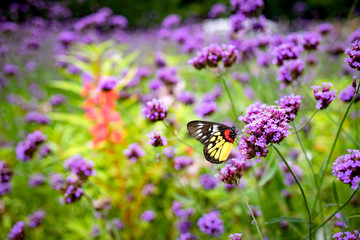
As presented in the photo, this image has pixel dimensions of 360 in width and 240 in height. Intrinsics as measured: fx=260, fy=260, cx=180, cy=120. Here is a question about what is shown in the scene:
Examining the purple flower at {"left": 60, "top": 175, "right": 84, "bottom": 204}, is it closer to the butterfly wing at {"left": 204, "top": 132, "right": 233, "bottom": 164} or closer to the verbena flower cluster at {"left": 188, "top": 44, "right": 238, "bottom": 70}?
the butterfly wing at {"left": 204, "top": 132, "right": 233, "bottom": 164}

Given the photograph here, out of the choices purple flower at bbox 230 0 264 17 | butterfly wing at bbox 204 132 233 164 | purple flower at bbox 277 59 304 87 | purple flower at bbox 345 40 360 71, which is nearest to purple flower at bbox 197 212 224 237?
butterfly wing at bbox 204 132 233 164

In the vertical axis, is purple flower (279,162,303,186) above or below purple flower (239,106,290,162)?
above

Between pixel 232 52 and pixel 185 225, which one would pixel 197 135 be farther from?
pixel 185 225

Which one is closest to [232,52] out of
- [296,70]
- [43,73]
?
[296,70]

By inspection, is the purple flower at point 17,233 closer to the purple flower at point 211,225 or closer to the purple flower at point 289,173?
the purple flower at point 211,225

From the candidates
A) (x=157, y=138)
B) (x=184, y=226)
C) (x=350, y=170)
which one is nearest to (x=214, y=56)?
(x=157, y=138)

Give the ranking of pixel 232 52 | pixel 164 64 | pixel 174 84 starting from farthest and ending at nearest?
pixel 164 64 < pixel 174 84 < pixel 232 52
